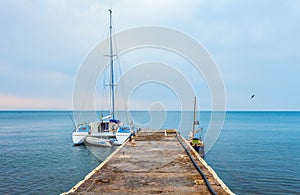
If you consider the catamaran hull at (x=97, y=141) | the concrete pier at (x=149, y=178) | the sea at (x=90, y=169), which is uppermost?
the concrete pier at (x=149, y=178)

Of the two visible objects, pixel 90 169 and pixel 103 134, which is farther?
pixel 103 134

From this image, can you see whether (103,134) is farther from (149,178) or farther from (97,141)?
(149,178)

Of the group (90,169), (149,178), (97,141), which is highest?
(149,178)

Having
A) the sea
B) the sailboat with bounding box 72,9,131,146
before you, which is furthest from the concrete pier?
the sailboat with bounding box 72,9,131,146

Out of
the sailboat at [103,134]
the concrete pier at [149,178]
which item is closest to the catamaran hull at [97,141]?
the sailboat at [103,134]

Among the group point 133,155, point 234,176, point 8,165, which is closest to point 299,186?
point 234,176

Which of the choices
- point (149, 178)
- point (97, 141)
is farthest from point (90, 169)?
point (149, 178)

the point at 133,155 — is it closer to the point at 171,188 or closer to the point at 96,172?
the point at 96,172

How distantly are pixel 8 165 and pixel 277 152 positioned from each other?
32.5 metres

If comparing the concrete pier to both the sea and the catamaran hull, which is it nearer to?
the sea

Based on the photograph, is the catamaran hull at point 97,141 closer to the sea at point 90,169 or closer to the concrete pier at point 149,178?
the sea at point 90,169

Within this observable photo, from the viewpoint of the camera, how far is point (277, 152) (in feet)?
104

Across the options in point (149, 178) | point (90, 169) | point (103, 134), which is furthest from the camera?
point (103, 134)

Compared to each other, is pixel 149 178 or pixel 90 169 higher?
pixel 149 178
